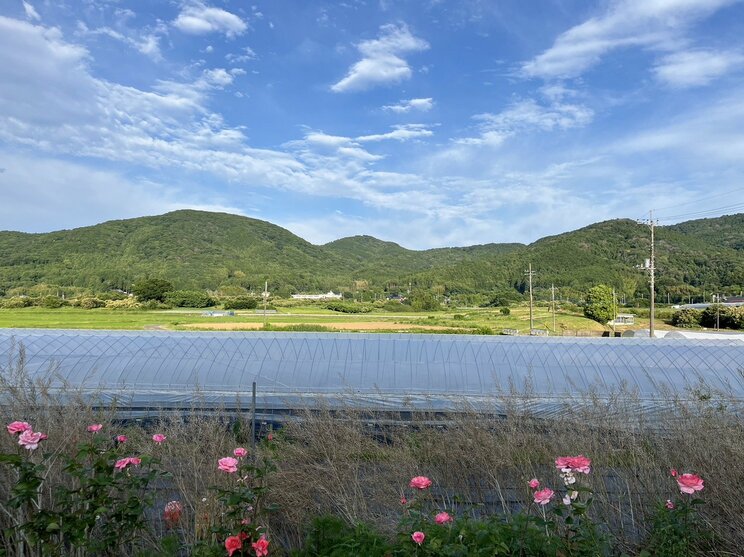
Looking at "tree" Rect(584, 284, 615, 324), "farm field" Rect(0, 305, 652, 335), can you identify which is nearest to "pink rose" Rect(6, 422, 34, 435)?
"farm field" Rect(0, 305, 652, 335)

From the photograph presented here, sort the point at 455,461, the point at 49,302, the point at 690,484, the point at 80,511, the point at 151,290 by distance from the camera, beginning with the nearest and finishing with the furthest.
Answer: the point at 690,484 < the point at 80,511 < the point at 455,461 < the point at 49,302 < the point at 151,290

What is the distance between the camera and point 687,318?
44.1m

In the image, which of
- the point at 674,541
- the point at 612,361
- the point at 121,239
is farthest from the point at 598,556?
the point at 121,239

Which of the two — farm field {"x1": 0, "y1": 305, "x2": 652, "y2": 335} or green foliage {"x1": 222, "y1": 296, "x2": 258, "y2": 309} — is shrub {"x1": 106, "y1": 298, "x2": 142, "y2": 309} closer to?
farm field {"x1": 0, "y1": 305, "x2": 652, "y2": 335}

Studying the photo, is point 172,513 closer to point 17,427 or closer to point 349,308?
point 17,427

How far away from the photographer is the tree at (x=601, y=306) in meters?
46.6

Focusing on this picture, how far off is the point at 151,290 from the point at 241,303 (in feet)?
32.6

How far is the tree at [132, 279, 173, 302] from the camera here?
185ft

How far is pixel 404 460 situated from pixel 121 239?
9476 centimetres

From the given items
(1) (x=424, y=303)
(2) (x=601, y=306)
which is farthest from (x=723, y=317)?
(1) (x=424, y=303)

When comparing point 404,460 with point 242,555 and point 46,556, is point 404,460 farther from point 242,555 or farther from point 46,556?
point 46,556

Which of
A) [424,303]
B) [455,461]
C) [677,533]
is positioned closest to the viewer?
[677,533]

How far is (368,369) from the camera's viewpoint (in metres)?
9.37

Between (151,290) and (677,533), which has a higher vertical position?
(151,290)
